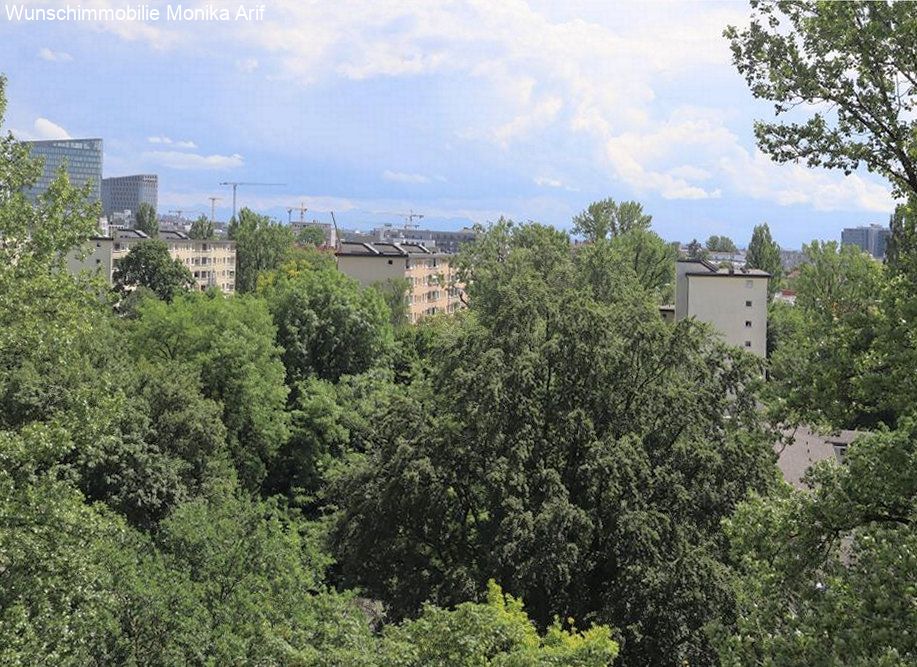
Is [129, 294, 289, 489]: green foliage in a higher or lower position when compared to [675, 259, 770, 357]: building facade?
lower

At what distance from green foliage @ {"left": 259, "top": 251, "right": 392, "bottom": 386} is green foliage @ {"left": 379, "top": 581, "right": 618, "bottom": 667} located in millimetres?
33298

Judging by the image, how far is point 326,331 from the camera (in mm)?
45781

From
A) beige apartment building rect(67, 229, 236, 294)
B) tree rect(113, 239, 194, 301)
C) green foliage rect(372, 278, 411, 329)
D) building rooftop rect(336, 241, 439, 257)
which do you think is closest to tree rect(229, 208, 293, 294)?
building rooftop rect(336, 241, 439, 257)

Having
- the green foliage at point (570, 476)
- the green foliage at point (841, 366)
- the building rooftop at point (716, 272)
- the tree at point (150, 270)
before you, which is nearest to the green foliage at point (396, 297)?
the tree at point (150, 270)

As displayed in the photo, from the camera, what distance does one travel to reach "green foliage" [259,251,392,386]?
4553cm

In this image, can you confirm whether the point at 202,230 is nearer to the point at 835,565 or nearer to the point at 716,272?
the point at 716,272

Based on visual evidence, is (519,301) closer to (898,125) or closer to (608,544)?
(608,544)

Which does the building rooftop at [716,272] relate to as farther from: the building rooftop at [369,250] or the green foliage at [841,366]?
the green foliage at [841,366]

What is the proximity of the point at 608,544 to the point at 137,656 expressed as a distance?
10.0 metres

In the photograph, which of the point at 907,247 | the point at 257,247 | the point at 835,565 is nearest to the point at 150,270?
the point at 257,247

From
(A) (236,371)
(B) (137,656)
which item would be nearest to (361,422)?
(A) (236,371)

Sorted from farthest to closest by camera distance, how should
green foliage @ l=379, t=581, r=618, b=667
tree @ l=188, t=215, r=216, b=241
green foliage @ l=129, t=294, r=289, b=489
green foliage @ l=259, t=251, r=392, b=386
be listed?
tree @ l=188, t=215, r=216, b=241 → green foliage @ l=259, t=251, r=392, b=386 → green foliage @ l=129, t=294, r=289, b=489 → green foliage @ l=379, t=581, r=618, b=667

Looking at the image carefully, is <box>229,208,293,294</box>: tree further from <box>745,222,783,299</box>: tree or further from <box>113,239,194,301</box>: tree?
<box>745,222,783,299</box>: tree

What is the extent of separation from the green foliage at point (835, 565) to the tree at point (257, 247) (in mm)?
86816
